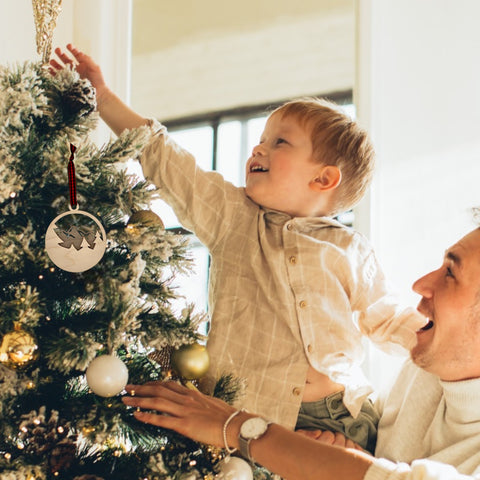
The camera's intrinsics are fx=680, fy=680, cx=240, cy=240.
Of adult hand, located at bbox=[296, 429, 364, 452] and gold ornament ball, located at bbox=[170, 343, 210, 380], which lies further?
adult hand, located at bbox=[296, 429, 364, 452]

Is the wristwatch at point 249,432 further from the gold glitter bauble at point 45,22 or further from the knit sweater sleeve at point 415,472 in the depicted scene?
the gold glitter bauble at point 45,22

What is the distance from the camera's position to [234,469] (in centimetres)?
105

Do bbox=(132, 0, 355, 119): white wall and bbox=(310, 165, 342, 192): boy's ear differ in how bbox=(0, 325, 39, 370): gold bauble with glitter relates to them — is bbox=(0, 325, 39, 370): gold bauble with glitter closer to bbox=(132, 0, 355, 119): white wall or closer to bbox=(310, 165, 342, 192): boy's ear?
bbox=(310, 165, 342, 192): boy's ear

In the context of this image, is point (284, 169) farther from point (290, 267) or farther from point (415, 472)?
point (415, 472)

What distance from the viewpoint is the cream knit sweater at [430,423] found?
125 centimetres

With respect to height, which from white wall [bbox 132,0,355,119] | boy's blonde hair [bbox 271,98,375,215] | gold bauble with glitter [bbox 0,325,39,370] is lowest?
gold bauble with glitter [bbox 0,325,39,370]

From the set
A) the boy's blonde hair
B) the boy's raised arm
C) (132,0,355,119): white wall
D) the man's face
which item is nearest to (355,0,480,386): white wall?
the boy's blonde hair

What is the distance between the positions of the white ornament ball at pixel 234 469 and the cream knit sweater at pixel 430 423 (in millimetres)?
327

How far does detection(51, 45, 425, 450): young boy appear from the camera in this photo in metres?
1.35

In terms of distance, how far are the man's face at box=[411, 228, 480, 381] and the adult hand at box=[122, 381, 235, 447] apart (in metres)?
0.44

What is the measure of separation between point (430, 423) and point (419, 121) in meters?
0.86

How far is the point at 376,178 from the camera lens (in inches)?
73.5

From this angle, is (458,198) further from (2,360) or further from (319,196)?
(2,360)

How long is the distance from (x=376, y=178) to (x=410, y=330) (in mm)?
565
